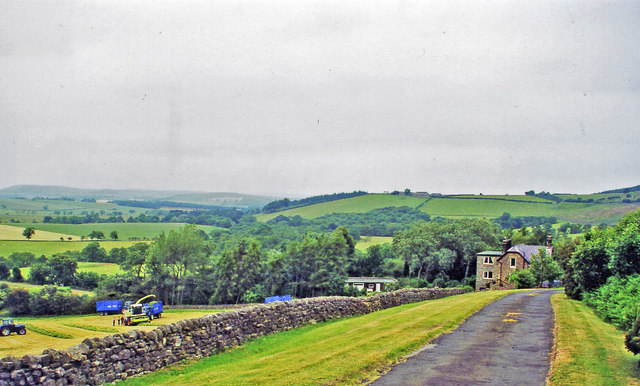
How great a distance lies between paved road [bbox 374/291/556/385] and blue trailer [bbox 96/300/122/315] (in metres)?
72.9

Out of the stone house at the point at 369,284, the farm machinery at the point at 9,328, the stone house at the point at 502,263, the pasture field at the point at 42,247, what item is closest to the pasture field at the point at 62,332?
the farm machinery at the point at 9,328

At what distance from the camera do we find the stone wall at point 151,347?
38.9 ft

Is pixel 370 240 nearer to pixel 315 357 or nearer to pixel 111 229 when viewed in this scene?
pixel 111 229

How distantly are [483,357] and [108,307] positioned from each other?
3126 inches

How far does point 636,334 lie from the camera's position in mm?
12195

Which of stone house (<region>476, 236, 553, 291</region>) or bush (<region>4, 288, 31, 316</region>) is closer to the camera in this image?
bush (<region>4, 288, 31, 316</region>)

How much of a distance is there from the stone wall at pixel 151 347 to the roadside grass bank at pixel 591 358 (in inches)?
416

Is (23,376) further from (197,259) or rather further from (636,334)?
(197,259)

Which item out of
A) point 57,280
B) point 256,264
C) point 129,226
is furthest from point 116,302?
point 129,226

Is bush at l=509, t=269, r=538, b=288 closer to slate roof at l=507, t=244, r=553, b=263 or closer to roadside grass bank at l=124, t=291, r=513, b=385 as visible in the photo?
slate roof at l=507, t=244, r=553, b=263

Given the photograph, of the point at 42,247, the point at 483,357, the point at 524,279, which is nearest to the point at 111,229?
the point at 42,247

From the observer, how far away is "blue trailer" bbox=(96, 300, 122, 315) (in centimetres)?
8138

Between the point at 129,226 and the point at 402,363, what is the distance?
Answer: 183 m

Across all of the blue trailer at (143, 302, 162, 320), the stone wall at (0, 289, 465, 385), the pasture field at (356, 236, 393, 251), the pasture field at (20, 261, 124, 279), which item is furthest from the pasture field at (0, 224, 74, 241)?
the stone wall at (0, 289, 465, 385)
